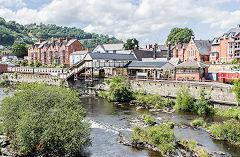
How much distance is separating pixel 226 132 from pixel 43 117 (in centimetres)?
1701

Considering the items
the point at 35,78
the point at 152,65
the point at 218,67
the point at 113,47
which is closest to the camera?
the point at 152,65

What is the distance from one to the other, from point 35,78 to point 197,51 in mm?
47475

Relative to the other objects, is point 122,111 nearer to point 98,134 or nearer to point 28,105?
point 98,134

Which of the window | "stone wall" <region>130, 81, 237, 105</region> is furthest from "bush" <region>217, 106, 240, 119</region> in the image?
the window

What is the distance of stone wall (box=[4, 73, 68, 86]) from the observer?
62.8 meters

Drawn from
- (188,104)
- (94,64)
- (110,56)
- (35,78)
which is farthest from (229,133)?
(35,78)

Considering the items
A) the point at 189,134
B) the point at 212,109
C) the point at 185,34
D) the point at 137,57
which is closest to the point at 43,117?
the point at 189,134

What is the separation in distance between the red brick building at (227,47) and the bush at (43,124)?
1820 inches

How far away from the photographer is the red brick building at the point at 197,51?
61981 mm

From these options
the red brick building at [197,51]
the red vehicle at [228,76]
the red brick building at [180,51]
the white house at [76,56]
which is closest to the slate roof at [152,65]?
the red vehicle at [228,76]

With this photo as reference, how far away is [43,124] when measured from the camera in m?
19.5

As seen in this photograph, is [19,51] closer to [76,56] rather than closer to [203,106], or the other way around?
[76,56]

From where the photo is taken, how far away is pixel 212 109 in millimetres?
32375

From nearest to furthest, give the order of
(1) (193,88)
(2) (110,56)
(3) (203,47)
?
(1) (193,88), (2) (110,56), (3) (203,47)
